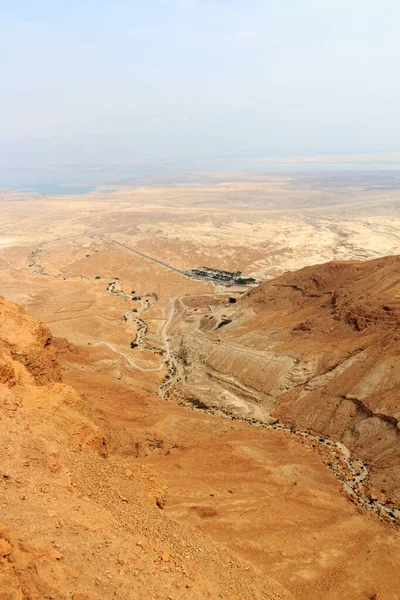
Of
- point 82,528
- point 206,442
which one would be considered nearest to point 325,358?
point 206,442

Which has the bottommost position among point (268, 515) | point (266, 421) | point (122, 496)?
point (266, 421)

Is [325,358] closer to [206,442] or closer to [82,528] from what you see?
[206,442]

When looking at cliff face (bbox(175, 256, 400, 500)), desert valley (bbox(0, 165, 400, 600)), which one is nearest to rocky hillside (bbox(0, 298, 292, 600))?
desert valley (bbox(0, 165, 400, 600))

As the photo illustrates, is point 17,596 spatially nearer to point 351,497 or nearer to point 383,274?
point 351,497

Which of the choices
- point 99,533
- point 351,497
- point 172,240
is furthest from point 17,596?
point 172,240

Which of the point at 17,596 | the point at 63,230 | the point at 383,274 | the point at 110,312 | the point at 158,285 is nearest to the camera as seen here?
the point at 17,596

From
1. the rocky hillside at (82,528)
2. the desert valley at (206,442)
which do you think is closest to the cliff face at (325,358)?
the desert valley at (206,442)
